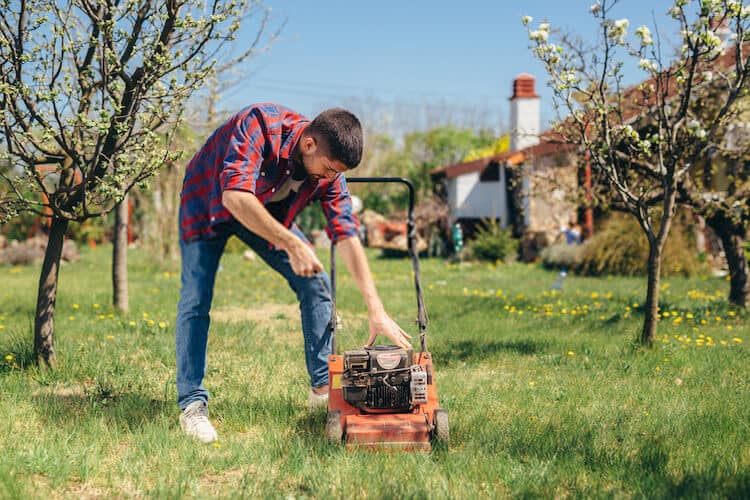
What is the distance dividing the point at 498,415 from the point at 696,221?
12.8 metres

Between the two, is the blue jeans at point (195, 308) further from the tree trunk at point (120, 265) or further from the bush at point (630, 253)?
the bush at point (630, 253)

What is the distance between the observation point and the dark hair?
344 centimetres

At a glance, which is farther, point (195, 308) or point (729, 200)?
point (729, 200)

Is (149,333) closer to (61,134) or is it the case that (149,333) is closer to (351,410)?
(61,134)

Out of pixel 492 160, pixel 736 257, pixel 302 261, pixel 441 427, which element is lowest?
pixel 441 427

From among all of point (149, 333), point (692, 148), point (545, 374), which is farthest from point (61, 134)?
point (692, 148)

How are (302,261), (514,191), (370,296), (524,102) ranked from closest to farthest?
(302,261), (370,296), (514,191), (524,102)

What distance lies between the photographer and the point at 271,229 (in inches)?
135

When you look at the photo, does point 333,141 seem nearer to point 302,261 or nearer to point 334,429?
point 302,261

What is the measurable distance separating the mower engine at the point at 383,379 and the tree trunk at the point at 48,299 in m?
2.79

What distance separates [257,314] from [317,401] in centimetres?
493

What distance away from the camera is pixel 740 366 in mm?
5711

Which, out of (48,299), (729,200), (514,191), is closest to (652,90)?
(729,200)

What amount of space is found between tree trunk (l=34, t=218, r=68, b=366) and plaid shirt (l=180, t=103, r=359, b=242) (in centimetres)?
180
